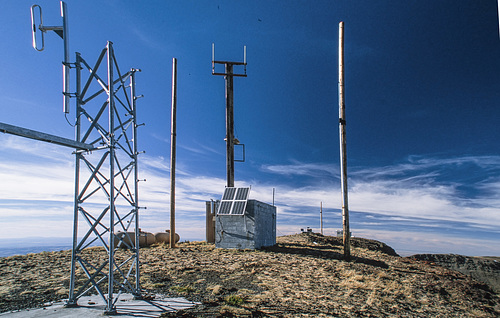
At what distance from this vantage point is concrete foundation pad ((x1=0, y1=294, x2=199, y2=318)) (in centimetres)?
744

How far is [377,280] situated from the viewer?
12.5 metres

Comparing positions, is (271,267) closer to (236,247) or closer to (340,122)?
(236,247)

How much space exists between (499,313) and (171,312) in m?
10.2

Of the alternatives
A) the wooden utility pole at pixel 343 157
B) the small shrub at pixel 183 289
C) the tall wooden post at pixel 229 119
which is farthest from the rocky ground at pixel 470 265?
the small shrub at pixel 183 289

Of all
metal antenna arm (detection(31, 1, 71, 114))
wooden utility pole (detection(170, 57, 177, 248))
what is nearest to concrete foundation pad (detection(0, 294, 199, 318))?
metal antenna arm (detection(31, 1, 71, 114))

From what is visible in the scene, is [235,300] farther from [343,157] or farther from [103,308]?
[343,157]

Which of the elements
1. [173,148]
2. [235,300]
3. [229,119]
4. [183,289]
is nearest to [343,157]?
[235,300]

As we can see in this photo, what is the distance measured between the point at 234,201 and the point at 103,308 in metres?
12.1

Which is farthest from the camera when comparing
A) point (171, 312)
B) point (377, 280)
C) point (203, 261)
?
point (203, 261)

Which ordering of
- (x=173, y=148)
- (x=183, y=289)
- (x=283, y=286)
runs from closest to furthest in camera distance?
(x=183, y=289), (x=283, y=286), (x=173, y=148)

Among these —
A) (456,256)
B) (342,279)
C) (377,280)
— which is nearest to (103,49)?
(342,279)

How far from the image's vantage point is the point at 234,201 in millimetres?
19672

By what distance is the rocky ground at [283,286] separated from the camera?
9031mm

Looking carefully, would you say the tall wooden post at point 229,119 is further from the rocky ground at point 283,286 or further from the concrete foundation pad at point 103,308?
the concrete foundation pad at point 103,308
